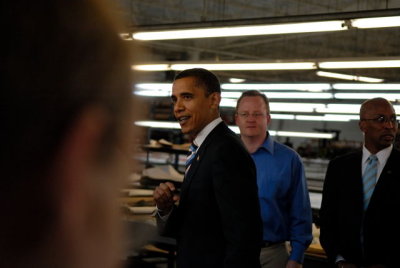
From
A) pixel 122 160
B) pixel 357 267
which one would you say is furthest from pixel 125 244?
pixel 357 267

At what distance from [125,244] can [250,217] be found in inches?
81.8

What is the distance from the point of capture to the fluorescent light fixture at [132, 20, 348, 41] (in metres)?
4.23

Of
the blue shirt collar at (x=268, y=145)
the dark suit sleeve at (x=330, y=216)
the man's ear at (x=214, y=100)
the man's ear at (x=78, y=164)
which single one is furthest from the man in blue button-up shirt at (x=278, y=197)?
the man's ear at (x=78, y=164)

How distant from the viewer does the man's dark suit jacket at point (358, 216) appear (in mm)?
3473

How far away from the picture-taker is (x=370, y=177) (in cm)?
366

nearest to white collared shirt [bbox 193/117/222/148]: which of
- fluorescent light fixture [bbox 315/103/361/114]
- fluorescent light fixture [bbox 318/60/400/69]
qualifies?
fluorescent light fixture [bbox 318/60/400/69]

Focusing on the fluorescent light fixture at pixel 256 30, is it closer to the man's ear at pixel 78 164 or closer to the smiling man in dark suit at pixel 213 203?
the smiling man in dark suit at pixel 213 203

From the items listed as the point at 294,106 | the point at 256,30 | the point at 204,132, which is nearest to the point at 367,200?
the point at 204,132

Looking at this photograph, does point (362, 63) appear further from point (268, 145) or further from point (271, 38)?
point (271, 38)

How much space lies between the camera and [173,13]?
15.6m

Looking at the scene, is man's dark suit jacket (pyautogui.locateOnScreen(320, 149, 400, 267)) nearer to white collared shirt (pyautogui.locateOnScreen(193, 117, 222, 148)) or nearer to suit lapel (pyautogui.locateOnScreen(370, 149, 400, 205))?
suit lapel (pyautogui.locateOnScreen(370, 149, 400, 205))

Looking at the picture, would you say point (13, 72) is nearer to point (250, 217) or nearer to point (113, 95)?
point (113, 95)

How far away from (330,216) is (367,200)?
290mm

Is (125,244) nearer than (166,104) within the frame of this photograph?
Yes
